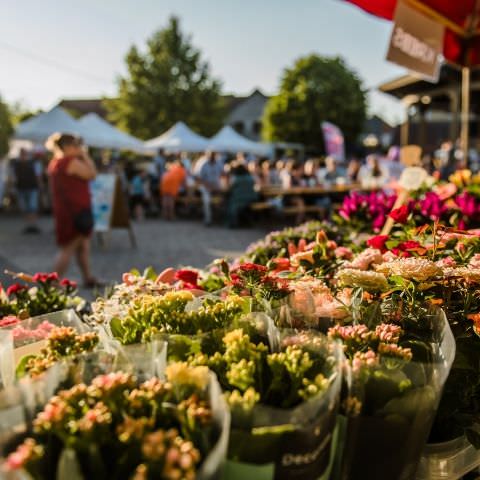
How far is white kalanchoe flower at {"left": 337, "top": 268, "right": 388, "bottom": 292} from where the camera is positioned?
4.99ft

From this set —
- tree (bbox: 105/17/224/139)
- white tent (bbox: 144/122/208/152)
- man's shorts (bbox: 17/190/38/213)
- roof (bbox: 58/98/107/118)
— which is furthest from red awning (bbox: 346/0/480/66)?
roof (bbox: 58/98/107/118)

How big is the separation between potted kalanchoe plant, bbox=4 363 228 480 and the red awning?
98.3 inches

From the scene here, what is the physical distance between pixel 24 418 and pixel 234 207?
11.0 metres

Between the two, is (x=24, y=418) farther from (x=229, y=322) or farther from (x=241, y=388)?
(x=229, y=322)

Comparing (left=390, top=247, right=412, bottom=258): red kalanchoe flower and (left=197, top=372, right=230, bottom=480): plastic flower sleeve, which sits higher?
(left=390, top=247, right=412, bottom=258): red kalanchoe flower

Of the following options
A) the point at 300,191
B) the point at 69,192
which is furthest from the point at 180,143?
the point at 69,192

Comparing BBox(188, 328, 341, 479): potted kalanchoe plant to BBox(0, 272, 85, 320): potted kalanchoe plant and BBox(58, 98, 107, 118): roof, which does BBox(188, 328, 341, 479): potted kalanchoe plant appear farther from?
BBox(58, 98, 107, 118): roof

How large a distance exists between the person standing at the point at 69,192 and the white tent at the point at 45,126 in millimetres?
9631

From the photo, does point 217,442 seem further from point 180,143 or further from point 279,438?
point 180,143

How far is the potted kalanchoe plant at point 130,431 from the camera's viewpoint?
795 millimetres

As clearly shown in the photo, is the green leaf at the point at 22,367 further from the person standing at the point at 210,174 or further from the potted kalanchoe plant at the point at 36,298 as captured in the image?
the person standing at the point at 210,174

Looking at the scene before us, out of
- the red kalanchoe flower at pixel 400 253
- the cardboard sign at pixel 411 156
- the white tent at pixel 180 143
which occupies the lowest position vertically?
the red kalanchoe flower at pixel 400 253

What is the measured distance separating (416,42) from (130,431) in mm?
3233

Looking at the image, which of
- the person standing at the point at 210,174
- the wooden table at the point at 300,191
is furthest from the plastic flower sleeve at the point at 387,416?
the person standing at the point at 210,174
